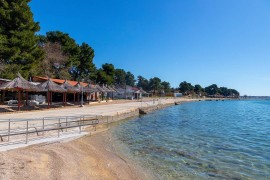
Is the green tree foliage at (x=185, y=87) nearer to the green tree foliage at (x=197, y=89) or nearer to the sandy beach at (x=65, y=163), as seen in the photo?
the green tree foliage at (x=197, y=89)

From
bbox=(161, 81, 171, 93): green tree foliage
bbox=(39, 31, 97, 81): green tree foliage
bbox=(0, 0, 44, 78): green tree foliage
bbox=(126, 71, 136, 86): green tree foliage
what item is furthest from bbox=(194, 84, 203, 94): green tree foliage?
bbox=(0, 0, 44, 78): green tree foliage

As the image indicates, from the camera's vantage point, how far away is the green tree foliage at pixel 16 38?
103 feet

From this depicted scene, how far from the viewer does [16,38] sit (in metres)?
32.1

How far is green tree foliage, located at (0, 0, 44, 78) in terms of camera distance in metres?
31.5

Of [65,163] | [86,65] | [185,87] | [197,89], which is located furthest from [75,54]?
[197,89]

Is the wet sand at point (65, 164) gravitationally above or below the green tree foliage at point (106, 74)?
below

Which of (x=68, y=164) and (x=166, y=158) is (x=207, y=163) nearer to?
(x=166, y=158)

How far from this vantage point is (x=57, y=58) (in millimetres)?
49312

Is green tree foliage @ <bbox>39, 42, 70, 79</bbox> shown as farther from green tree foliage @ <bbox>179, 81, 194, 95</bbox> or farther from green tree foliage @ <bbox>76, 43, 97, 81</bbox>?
green tree foliage @ <bbox>179, 81, 194, 95</bbox>

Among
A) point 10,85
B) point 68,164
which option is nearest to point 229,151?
point 68,164

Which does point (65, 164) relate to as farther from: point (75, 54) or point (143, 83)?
point (143, 83)

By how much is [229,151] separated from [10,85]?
20224 millimetres

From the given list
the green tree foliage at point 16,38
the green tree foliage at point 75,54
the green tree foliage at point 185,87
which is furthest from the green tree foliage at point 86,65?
the green tree foliage at point 185,87

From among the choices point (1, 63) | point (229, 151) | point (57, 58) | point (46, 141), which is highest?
point (57, 58)
